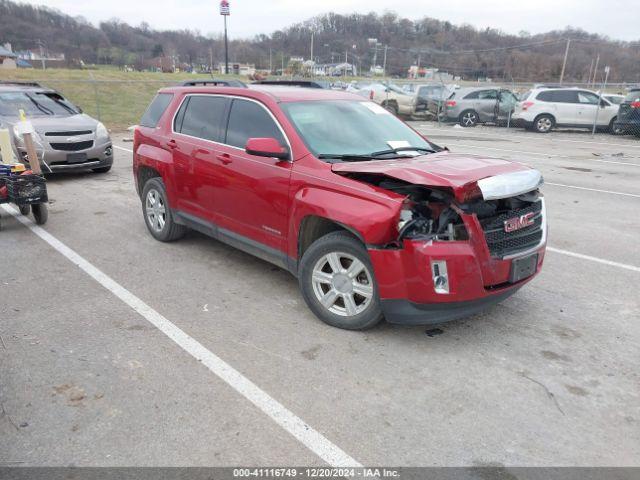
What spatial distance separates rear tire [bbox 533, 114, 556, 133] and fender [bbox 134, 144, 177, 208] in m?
17.3

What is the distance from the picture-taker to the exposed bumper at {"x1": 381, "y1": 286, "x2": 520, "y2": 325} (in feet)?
11.5

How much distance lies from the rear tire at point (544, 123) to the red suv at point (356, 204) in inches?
650

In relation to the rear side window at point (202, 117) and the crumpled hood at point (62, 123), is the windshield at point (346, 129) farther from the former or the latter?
the crumpled hood at point (62, 123)

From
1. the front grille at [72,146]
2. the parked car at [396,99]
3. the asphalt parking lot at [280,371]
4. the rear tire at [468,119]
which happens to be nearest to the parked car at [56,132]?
the front grille at [72,146]

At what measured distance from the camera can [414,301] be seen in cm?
348

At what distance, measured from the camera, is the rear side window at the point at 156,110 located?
19.5 feet

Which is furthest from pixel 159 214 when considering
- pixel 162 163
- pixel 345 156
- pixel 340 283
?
pixel 340 283

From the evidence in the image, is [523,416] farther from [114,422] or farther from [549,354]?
[114,422]

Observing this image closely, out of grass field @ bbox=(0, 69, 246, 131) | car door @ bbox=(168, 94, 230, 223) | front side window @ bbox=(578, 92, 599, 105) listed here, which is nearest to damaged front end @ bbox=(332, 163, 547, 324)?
car door @ bbox=(168, 94, 230, 223)

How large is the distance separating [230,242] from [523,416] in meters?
3.06

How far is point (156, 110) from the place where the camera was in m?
6.06

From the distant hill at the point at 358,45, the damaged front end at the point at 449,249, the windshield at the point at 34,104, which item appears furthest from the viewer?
the distant hill at the point at 358,45

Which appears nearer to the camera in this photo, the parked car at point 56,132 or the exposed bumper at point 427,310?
the exposed bumper at point 427,310

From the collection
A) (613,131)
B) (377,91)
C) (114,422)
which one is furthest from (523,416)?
(377,91)
